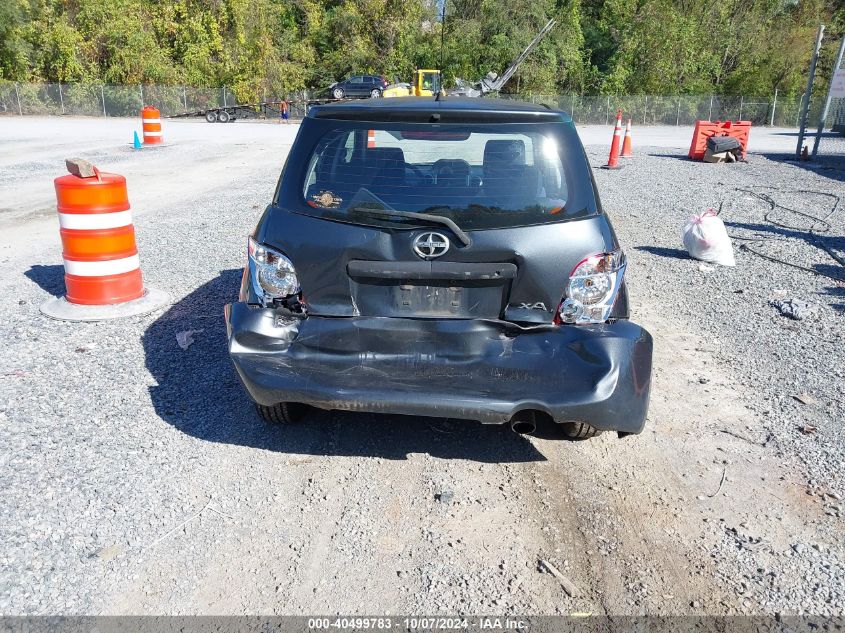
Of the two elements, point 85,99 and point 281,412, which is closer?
point 281,412

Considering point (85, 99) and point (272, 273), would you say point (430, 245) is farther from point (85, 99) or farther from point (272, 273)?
point (85, 99)

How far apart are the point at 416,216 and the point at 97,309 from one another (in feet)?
12.0

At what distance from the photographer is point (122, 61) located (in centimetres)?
4600

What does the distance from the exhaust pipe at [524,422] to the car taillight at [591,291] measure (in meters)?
0.49

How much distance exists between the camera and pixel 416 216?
3.31 metres

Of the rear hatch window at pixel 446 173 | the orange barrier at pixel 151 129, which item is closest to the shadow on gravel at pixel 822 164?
the rear hatch window at pixel 446 173

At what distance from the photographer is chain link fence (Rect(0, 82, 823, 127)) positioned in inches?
1732

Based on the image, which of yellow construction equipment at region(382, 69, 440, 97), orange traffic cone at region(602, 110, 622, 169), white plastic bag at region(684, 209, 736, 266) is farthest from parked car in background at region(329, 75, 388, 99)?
white plastic bag at region(684, 209, 736, 266)

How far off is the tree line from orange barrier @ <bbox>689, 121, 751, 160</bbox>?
27.3 meters

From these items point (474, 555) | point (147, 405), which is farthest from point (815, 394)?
point (147, 405)

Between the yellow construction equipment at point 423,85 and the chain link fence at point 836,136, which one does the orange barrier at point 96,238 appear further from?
the yellow construction equipment at point 423,85

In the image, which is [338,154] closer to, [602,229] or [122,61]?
[602,229]

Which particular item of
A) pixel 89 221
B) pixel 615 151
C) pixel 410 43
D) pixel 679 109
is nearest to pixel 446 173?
pixel 89 221

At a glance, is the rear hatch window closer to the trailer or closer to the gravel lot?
the gravel lot
